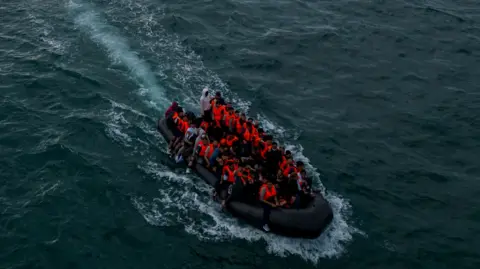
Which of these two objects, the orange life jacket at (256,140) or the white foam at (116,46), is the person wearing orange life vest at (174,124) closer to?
the white foam at (116,46)

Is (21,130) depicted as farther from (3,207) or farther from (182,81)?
(182,81)

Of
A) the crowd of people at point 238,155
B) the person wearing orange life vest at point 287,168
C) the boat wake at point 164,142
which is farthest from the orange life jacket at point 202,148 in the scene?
the person wearing orange life vest at point 287,168

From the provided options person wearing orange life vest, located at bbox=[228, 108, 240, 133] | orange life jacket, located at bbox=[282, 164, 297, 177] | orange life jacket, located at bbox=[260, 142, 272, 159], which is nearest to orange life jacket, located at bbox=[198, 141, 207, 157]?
person wearing orange life vest, located at bbox=[228, 108, 240, 133]

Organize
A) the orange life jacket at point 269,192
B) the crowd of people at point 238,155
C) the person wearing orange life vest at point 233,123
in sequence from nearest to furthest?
the orange life jacket at point 269,192 < the crowd of people at point 238,155 < the person wearing orange life vest at point 233,123

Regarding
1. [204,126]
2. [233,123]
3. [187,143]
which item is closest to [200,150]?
[187,143]

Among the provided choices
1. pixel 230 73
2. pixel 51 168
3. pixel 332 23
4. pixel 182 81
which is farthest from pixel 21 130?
pixel 332 23

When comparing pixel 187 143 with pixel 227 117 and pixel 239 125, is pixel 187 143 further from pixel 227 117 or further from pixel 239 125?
pixel 239 125
